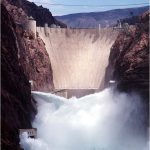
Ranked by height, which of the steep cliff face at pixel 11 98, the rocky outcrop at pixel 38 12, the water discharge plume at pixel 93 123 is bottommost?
the water discharge plume at pixel 93 123

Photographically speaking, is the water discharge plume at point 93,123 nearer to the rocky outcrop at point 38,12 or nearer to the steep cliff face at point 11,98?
the steep cliff face at point 11,98

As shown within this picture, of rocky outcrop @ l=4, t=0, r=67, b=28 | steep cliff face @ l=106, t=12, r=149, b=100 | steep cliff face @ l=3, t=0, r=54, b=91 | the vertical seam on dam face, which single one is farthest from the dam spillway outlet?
rocky outcrop @ l=4, t=0, r=67, b=28

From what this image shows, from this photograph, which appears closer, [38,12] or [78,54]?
[78,54]

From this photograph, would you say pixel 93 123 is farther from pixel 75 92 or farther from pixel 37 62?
pixel 37 62

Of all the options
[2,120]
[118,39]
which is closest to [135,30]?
[118,39]

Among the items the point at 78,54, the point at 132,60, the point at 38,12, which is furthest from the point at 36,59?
the point at 38,12

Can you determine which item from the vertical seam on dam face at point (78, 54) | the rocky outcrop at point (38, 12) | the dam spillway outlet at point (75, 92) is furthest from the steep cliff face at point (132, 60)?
the rocky outcrop at point (38, 12)
